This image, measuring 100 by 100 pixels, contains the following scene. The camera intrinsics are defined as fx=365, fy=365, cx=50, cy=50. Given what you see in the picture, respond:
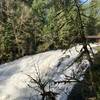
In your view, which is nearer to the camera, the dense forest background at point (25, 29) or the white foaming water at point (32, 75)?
the white foaming water at point (32, 75)

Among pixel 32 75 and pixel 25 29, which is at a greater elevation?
pixel 25 29

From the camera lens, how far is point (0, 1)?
37.1 meters

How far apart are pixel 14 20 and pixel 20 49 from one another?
4.01 m

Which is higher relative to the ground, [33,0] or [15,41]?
[33,0]

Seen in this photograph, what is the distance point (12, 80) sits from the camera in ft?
65.8

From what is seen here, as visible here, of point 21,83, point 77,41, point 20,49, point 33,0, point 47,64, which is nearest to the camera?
point 77,41

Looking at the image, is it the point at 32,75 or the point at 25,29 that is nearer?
the point at 32,75

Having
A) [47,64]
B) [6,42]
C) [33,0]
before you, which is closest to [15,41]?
[6,42]

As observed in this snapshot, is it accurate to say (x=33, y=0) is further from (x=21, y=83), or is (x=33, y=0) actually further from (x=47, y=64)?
(x=21, y=83)

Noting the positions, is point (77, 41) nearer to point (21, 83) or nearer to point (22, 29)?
point (21, 83)

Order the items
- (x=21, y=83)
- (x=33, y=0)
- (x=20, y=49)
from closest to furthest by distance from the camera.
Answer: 1. (x=21, y=83)
2. (x=20, y=49)
3. (x=33, y=0)

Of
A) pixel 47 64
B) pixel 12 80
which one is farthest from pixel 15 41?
pixel 12 80

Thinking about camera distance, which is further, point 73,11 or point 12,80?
point 12,80

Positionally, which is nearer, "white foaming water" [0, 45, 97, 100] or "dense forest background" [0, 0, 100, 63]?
"white foaming water" [0, 45, 97, 100]
